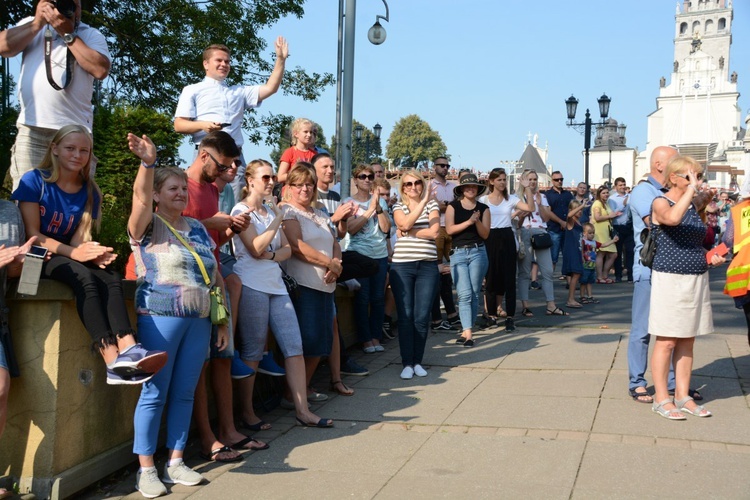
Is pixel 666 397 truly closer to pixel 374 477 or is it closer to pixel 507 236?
pixel 374 477

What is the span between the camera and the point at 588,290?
13.0 metres

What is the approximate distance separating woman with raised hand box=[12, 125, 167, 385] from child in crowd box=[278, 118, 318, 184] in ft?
12.1

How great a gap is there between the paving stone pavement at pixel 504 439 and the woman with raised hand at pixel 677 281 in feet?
0.84

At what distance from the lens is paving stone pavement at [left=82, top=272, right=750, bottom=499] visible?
4.59 metres

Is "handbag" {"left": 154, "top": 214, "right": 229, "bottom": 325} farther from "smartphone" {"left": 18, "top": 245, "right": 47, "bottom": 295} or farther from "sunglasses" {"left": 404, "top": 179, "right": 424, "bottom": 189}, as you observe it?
"sunglasses" {"left": 404, "top": 179, "right": 424, "bottom": 189}

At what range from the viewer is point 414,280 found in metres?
7.66

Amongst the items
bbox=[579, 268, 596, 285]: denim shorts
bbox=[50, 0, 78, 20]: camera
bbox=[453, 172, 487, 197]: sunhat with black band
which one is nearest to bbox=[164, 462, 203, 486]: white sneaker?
bbox=[50, 0, 78, 20]: camera

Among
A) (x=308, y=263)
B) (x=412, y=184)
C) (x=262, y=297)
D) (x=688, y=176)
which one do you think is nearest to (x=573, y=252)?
(x=412, y=184)

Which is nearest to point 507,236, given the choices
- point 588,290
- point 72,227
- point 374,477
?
point 588,290

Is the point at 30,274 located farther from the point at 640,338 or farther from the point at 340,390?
the point at 640,338

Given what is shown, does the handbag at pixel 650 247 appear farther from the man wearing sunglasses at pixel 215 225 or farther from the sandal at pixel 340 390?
the man wearing sunglasses at pixel 215 225

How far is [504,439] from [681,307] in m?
1.74

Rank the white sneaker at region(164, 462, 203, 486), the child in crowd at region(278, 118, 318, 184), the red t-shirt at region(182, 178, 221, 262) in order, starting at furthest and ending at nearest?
the child in crowd at region(278, 118, 318, 184), the red t-shirt at region(182, 178, 221, 262), the white sneaker at region(164, 462, 203, 486)

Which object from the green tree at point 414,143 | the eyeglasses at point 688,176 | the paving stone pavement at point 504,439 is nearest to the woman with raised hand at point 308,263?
the paving stone pavement at point 504,439
